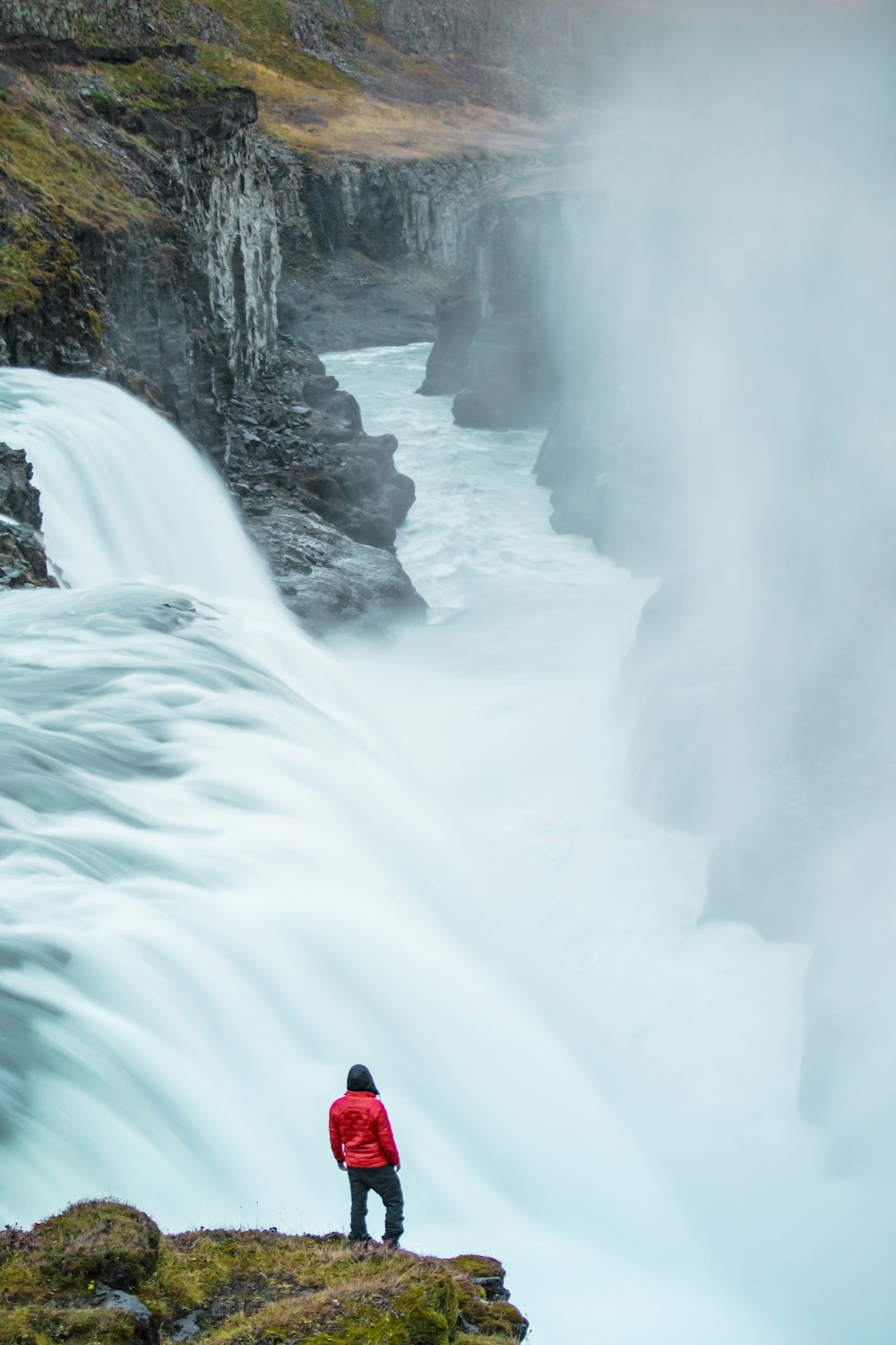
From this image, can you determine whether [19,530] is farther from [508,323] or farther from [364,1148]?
[508,323]

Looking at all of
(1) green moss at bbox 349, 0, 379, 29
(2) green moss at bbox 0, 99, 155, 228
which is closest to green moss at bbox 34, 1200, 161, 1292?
(2) green moss at bbox 0, 99, 155, 228

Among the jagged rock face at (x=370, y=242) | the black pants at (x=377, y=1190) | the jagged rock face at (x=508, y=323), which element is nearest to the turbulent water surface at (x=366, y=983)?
the black pants at (x=377, y=1190)

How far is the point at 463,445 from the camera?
39.7 meters

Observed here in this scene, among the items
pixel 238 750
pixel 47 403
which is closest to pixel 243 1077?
pixel 238 750

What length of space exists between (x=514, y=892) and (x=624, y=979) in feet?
6.79

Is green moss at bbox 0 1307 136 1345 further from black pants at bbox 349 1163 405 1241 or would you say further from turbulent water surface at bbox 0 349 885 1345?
black pants at bbox 349 1163 405 1241

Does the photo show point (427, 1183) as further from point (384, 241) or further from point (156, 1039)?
point (384, 241)

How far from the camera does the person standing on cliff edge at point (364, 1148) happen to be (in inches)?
284

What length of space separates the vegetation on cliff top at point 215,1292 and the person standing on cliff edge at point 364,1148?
0.59 meters

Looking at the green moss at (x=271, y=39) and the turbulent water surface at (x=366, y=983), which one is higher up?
the green moss at (x=271, y=39)

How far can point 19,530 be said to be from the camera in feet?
52.9

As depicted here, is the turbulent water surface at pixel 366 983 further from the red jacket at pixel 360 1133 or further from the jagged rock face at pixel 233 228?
the jagged rock face at pixel 233 228

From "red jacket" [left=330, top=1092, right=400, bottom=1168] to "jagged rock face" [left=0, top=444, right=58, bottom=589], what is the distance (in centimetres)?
1009

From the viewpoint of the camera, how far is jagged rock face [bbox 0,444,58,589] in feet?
51.3
